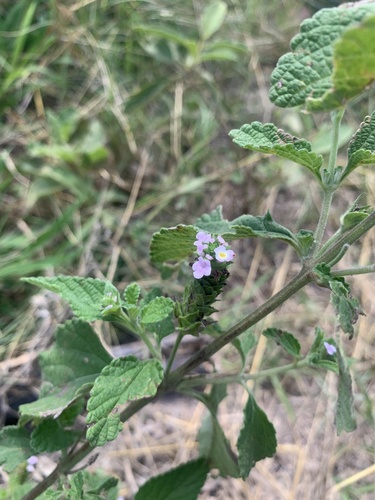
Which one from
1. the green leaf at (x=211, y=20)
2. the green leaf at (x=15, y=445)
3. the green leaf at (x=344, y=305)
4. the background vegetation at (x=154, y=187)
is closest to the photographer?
the green leaf at (x=344, y=305)

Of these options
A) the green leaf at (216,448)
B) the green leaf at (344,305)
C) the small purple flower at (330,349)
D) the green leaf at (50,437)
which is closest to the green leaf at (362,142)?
the green leaf at (344,305)

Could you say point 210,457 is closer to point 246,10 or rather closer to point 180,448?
point 180,448

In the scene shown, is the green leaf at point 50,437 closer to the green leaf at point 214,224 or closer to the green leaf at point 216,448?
the green leaf at point 216,448

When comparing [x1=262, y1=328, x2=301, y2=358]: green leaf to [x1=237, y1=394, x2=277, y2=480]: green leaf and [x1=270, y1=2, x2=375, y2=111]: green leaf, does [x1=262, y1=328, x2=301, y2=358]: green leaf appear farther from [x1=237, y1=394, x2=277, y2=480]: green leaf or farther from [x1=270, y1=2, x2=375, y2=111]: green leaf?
[x1=270, y1=2, x2=375, y2=111]: green leaf

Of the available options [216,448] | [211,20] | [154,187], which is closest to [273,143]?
[216,448]

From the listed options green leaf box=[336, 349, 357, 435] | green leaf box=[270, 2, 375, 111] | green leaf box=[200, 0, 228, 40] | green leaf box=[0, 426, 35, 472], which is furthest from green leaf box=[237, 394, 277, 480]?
green leaf box=[200, 0, 228, 40]

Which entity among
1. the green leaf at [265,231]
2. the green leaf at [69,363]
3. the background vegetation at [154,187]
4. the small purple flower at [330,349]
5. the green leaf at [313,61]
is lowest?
the background vegetation at [154,187]
